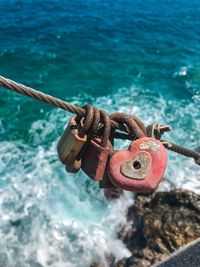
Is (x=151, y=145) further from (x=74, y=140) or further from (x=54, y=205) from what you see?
(x=54, y=205)

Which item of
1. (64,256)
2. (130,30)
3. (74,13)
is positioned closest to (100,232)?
(64,256)

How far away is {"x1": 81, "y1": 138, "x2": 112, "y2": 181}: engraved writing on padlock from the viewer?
8.37ft

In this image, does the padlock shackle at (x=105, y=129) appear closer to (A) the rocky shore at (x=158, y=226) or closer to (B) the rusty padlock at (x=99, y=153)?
(B) the rusty padlock at (x=99, y=153)

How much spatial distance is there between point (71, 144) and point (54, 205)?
23.5 ft

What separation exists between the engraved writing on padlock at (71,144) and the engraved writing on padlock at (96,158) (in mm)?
75

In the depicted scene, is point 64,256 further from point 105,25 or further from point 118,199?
point 105,25

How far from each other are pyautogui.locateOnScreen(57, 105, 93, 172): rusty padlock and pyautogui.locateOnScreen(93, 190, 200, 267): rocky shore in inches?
178

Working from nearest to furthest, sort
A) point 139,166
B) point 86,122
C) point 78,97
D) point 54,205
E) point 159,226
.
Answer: point 139,166 → point 86,122 → point 159,226 → point 54,205 → point 78,97

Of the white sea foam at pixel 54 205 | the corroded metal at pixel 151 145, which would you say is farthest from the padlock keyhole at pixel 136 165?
the white sea foam at pixel 54 205

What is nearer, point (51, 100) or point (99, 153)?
point (51, 100)

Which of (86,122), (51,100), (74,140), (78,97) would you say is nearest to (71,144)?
(74,140)

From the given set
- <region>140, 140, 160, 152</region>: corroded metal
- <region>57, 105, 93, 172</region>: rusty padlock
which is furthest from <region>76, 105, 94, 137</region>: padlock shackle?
<region>140, 140, 160, 152</region>: corroded metal

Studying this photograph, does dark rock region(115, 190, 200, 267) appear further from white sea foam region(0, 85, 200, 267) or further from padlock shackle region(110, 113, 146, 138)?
padlock shackle region(110, 113, 146, 138)

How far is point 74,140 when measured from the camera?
101 inches
